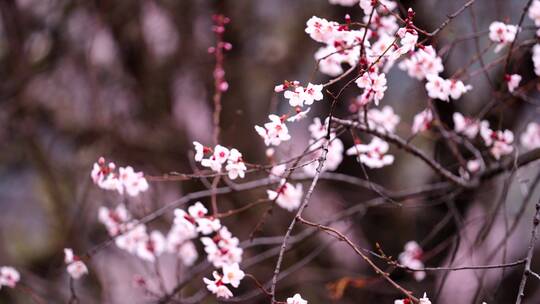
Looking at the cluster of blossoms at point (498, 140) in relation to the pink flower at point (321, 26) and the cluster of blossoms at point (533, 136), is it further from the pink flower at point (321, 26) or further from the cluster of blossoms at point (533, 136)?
the pink flower at point (321, 26)

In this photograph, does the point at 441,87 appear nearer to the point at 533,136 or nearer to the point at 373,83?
the point at 373,83

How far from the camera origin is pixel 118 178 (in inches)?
70.6

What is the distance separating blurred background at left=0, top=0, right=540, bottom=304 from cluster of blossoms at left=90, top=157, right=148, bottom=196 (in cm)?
145

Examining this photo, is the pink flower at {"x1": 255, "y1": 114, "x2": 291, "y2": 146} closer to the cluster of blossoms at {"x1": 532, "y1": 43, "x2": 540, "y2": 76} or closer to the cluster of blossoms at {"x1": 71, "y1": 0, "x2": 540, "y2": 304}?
the cluster of blossoms at {"x1": 71, "y1": 0, "x2": 540, "y2": 304}

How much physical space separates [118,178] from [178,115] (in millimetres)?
2238

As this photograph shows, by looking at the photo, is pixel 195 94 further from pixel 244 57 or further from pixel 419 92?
pixel 419 92

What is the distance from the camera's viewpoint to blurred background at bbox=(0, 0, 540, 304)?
333 centimetres

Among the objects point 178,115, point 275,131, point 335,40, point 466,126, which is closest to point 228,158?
point 275,131

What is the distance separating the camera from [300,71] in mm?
4285

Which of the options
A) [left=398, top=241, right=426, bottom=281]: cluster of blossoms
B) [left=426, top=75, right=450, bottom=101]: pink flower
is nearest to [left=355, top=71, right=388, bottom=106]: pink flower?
[left=426, top=75, right=450, bottom=101]: pink flower

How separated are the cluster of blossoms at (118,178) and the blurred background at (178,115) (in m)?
1.45

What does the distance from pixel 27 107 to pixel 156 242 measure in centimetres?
157

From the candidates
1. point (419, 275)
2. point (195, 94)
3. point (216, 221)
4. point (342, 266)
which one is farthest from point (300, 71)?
point (216, 221)

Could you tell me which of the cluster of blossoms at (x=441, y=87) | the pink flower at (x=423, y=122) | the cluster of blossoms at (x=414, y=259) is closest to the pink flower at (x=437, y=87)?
the cluster of blossoms at (x=441, y=87)
